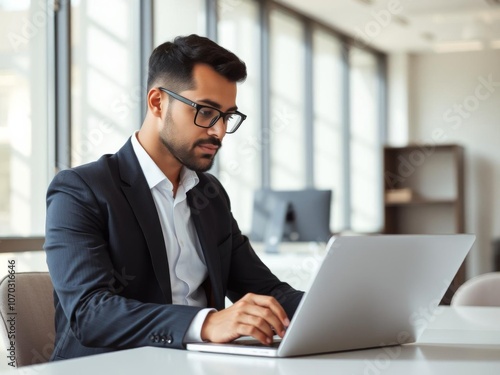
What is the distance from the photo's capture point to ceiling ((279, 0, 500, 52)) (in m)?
7.05

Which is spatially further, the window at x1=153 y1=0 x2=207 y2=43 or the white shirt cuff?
the window at x1=153 y1=0 x2=207 y2=43

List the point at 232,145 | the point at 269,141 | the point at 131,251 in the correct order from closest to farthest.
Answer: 1. the point at 131,251
2. the point at 232,145
3. the point at 269,141

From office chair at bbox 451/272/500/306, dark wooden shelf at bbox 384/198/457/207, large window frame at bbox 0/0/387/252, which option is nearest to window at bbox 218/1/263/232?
large window frame at bbox 0/0/387/252

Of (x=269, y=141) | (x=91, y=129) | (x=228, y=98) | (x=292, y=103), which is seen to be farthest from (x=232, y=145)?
(x=228, y=98)

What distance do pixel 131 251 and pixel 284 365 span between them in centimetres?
57

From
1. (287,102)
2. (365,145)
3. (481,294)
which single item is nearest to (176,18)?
(287,102)

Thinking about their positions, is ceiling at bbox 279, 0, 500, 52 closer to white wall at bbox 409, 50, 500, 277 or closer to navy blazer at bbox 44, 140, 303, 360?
white wall at bbox 409, 50, 500, 277

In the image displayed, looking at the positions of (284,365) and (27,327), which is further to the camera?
(27,327)

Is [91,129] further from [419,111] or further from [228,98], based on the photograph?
[419,111]

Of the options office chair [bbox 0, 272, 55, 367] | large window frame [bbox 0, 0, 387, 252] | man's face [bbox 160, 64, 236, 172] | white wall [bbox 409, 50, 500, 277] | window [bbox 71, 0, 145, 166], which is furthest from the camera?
white wall [bbox 409, 50, 500, 277]

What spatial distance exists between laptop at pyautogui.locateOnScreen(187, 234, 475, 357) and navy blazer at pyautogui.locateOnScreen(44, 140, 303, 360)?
0.51ft

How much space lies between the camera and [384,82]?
9.56 metres

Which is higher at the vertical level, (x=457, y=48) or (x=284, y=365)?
(x=457, y=48)

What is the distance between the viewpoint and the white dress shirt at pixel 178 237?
1927 mm
